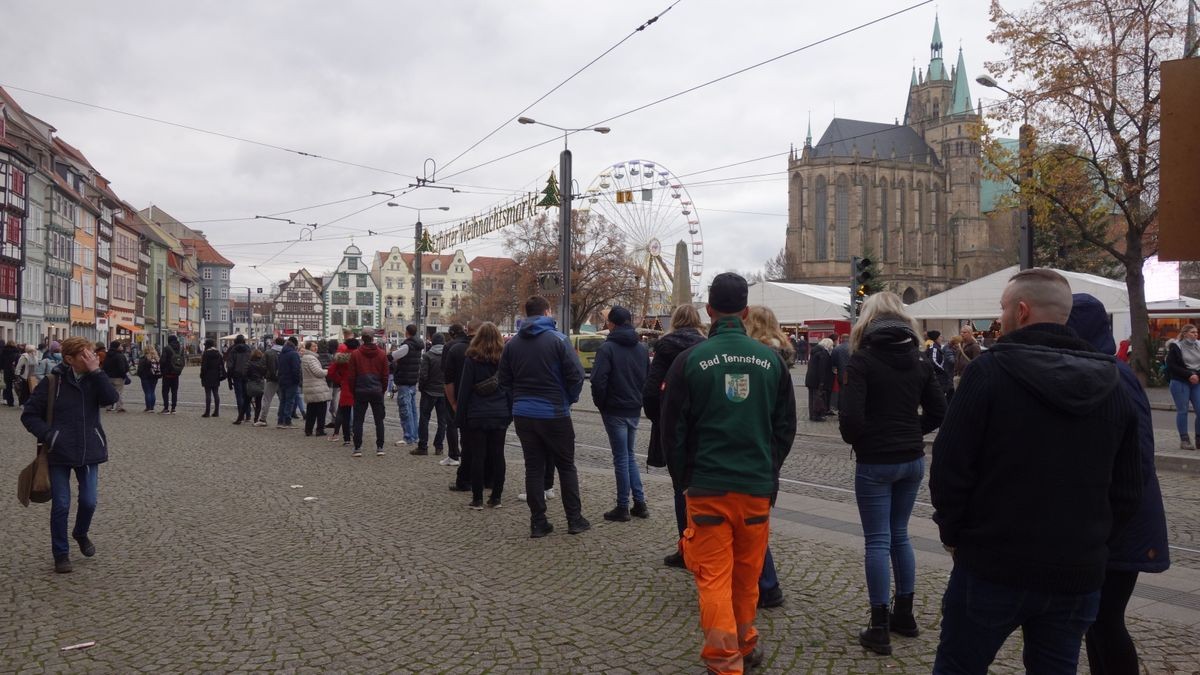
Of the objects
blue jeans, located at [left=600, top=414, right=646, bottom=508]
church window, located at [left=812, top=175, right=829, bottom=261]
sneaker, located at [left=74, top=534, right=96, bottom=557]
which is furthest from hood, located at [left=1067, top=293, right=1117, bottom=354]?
church window, located at [left=812, top=175, right=829, bottom=261]

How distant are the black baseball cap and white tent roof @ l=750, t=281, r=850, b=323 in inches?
1554

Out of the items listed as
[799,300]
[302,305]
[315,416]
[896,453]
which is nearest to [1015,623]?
[896,453]

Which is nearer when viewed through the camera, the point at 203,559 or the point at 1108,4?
the point at 203,559

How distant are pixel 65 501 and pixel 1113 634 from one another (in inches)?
256

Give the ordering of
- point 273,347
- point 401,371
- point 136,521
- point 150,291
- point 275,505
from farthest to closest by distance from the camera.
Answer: point 150,291 < point 273,347 < point 401,371 < point 275,505 < point 136,521

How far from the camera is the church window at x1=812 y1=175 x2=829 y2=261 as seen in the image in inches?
4139

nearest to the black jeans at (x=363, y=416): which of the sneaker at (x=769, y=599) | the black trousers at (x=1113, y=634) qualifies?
the sneaker at (x=769, y=599)

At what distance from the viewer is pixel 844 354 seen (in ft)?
52.9

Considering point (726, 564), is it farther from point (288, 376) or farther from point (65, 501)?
point (288, 376)

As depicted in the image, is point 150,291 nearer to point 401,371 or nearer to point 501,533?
point 401,371

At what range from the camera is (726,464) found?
13.5 ft

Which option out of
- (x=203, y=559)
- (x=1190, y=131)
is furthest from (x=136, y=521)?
(x=1190, y=131)

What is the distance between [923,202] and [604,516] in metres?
110

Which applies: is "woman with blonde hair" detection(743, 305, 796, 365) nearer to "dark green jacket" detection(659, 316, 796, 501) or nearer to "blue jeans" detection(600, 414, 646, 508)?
"dark green jacket" detection(659, 316, 796, 501)
